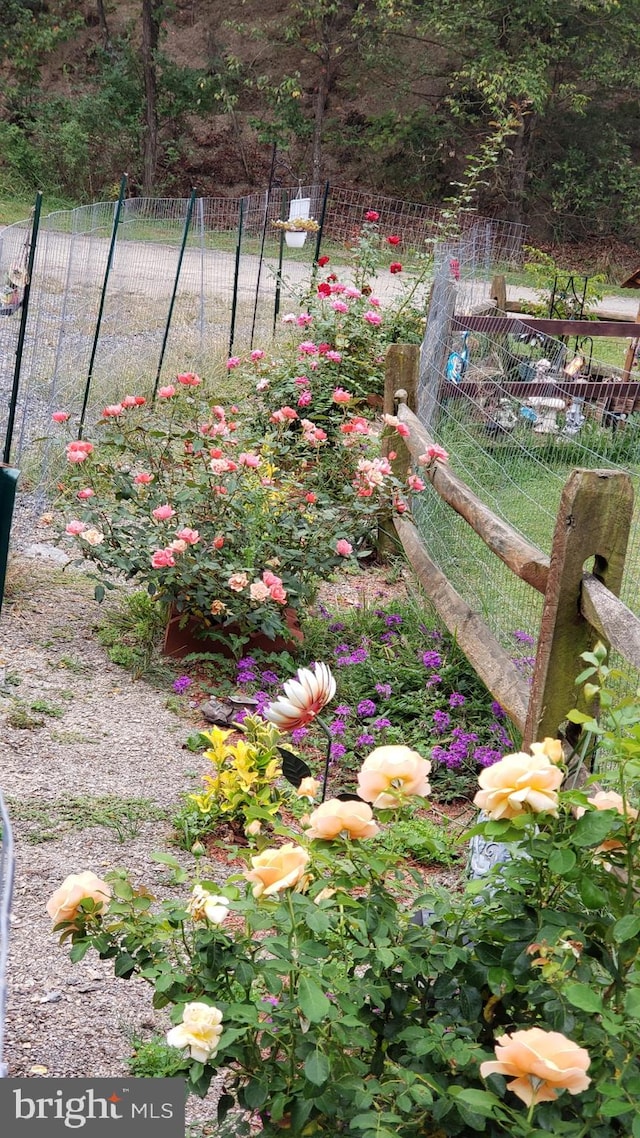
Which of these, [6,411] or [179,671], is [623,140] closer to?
[6,411]

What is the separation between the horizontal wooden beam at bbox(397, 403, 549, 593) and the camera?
3.12 m

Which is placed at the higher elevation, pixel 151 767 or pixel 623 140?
pixel 623 140

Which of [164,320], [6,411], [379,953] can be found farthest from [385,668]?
[164,320]

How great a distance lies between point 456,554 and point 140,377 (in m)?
3.95

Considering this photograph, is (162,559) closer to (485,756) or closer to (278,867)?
(485,756)

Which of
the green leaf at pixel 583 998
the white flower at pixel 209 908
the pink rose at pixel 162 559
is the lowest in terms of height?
the pink rose at pixel 162 559

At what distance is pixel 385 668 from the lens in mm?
4191

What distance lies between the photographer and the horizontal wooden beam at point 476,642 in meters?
3.33

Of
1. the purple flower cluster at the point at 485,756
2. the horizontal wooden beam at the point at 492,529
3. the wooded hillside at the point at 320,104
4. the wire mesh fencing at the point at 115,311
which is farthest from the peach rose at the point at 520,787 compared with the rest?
the wooded hillside at the point at 320,104

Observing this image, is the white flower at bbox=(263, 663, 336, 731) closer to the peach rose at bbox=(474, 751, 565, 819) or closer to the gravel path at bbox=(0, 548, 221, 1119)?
the peach rose at bbox=(474, 751, 565, 819)

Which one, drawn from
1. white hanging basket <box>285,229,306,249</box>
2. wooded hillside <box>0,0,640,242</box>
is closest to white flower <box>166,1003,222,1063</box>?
white hanging basket <box>285,229,306,249</box>

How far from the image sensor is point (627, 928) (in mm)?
1396

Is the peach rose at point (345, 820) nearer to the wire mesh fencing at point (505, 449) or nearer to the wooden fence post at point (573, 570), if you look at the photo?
the wooden fence post at point (573, 570)

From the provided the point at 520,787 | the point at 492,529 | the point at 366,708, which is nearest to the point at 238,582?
the point at 366,708
